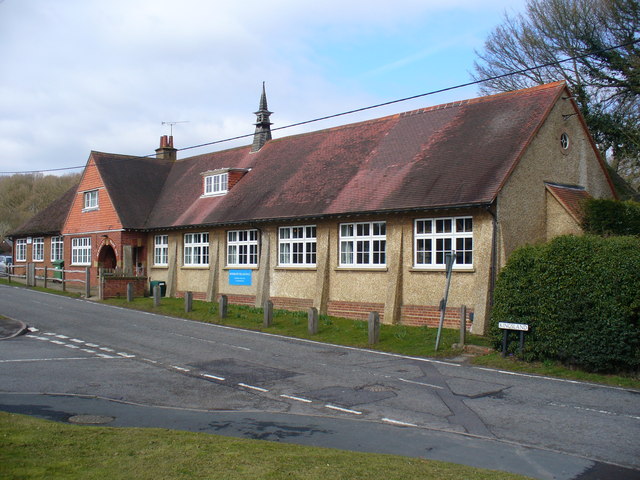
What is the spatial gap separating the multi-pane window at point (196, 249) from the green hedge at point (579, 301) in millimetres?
17284

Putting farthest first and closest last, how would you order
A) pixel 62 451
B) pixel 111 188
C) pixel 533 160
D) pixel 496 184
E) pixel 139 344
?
pixel 111 188, pixel 533 160, pixel 496 184, pixel 139 344, pixel 62 451

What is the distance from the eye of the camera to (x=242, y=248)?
28453 millimetres

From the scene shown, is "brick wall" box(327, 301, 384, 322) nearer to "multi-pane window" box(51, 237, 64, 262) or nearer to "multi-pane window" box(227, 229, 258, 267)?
"multi-pane window" box(227, 229, 258, 267)

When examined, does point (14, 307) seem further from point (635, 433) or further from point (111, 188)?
point (635, 433)

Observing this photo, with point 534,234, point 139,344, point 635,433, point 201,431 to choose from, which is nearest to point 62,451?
point 201,431

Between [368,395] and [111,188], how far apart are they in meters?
27.1

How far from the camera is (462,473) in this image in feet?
23.3

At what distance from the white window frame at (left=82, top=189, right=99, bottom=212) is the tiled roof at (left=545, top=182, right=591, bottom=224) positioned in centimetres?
2513

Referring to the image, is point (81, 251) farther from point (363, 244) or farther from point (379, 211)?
point (379, 211)

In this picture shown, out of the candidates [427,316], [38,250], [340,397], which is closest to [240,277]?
[427,316]

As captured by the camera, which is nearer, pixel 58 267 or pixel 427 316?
pixel 427 316

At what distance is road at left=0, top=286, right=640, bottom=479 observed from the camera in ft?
29.1

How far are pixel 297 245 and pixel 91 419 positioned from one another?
16.3m

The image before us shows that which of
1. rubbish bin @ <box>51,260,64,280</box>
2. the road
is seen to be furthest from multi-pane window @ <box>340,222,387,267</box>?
rubbish bin @ <box>51,260,64,280</box>
